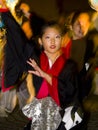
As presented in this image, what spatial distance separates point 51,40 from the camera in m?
3.02

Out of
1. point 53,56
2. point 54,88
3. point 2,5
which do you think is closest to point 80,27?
point 53,56

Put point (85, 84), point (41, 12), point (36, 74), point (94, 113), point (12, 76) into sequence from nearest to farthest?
1. point (36, 74)
2. point (12, 76)
3. point (85, 84)
4. point (94, 113)
5. point (41, 12)

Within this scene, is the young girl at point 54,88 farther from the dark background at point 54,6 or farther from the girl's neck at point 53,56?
the dark background at point 54,6

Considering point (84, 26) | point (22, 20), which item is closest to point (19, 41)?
point (84, 26)

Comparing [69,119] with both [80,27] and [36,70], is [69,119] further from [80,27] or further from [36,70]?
[80,27]

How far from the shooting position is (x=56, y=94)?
9.96 feet

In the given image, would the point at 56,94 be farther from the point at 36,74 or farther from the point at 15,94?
the point at 15,94

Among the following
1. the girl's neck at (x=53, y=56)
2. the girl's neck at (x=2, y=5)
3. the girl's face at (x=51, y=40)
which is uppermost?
the girl's neck at (x=2, y=5)

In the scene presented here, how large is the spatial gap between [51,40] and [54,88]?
0.38 meters

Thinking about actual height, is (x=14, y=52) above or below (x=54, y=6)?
above

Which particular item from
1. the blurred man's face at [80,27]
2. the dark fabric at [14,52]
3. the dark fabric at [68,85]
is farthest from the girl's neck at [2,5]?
the blurred man's face at [80,27]

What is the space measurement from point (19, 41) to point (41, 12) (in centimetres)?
399

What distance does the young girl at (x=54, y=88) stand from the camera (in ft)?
9.89

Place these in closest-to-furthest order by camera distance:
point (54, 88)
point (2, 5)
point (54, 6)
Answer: point (2, 5)
point (54, 88)
point (54, 6)
